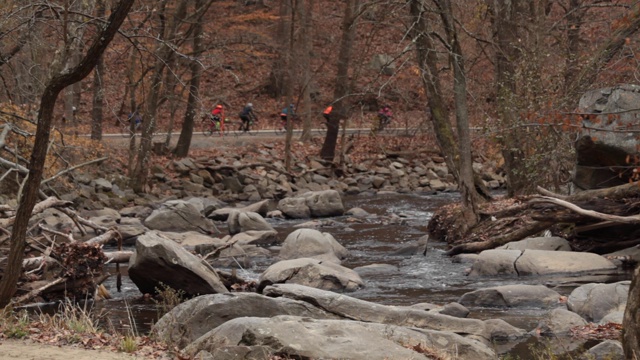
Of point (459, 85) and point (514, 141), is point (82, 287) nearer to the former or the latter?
point (459, 85)

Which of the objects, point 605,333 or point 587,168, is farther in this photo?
point 587,168

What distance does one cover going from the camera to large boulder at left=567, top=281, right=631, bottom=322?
11711 mm

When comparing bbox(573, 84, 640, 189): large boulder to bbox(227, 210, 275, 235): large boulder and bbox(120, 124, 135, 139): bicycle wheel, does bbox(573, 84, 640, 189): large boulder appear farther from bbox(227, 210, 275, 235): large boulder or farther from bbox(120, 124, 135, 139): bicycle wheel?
bbox(227, 210, 275, 235): large boulder

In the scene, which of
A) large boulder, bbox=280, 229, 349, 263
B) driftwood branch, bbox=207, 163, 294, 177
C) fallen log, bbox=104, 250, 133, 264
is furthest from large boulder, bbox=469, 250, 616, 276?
driftwood branch, bbox=207, 163, 294, 177

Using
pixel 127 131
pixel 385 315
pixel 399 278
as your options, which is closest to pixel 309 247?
pixel 399 278

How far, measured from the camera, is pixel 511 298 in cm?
1289

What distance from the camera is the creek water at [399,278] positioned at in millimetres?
12159

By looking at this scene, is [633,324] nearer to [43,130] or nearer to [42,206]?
[43,130]

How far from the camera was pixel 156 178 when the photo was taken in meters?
30.5

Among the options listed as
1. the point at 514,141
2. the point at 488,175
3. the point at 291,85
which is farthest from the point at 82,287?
the point at 488,175

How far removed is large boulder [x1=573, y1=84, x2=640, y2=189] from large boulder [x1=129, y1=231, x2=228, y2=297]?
6.59 meters

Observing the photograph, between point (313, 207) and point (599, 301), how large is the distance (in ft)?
46.1

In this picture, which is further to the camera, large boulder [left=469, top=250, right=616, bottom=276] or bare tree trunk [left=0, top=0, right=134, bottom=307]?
large boulder [left=469, top=250, right=616, bottom=276]

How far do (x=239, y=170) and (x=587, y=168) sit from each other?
55.0 feet
